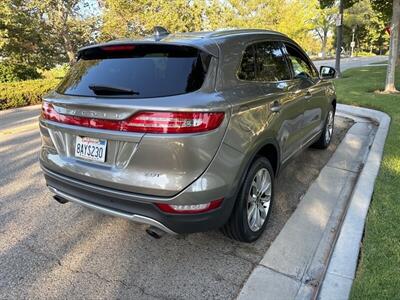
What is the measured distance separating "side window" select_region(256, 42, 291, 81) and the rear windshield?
82 cm

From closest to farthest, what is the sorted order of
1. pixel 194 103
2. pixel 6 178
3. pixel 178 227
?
1. pixel 194 103
2. pixel 178 227
3. pixel 6 178

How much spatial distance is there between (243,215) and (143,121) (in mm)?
1198

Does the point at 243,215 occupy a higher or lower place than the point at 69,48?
lower

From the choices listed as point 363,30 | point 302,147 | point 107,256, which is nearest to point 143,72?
point 107,256

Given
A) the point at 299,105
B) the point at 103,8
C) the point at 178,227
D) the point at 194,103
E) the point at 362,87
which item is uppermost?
the point at 103,8

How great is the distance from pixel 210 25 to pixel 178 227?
A: 2003cm

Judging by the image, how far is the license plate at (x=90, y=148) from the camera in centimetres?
270

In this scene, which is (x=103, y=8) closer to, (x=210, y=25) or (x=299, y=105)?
(x=210, y=25)

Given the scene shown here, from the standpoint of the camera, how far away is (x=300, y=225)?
3.64m

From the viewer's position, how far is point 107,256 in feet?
10.4

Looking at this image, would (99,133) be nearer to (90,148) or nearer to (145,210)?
(90,148)

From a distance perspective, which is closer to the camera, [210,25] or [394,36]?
[394,36]

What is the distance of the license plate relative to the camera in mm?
2701

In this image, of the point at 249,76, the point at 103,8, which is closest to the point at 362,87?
the point at 249,76
